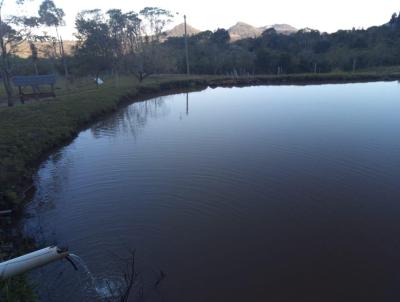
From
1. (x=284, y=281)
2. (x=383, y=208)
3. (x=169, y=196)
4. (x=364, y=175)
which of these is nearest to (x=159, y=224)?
(x=169, y=196)

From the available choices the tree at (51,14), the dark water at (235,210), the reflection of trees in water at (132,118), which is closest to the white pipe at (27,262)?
the dark water at (235,210)

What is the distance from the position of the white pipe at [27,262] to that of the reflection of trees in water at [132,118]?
41.0 feet

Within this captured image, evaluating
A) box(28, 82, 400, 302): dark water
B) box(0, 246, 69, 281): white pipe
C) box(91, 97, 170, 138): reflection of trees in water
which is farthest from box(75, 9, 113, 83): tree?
box(0, 246, 69, 281): white pipe

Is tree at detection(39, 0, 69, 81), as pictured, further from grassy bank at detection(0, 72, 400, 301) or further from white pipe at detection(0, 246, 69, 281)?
white pipe at detection(0, 246, 69, 281)

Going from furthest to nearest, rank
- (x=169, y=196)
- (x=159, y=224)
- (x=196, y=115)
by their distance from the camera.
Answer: (x=196, y=115)
(x=169, y=196)
(x=159, y=224)

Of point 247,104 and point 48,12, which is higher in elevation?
point 48,12

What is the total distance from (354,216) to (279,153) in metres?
4.92


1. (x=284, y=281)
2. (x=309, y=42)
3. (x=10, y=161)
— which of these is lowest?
(x=284, y=281)

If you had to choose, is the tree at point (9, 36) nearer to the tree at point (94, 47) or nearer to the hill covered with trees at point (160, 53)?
the hill covered with trees at point (160, 53)

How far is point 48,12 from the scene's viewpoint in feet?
106

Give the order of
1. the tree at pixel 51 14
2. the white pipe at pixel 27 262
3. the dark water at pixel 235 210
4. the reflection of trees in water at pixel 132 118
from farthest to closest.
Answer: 1. the tree at pixel 51 14
2. the reflection of trees in water at pixel 132 118
3. the dark water at pixel 235 210
4. the white pipe at pixel 27 262

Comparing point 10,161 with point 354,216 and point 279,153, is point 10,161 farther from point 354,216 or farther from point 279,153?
point 354,216

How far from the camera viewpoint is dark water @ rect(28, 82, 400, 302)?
250 inches

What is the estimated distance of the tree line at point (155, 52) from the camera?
35.7 meters
